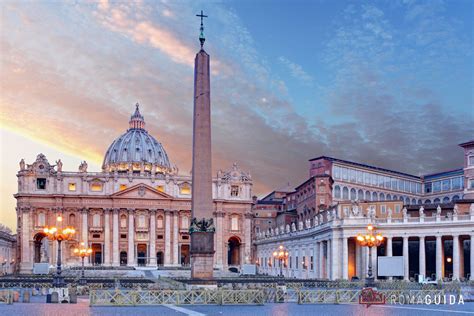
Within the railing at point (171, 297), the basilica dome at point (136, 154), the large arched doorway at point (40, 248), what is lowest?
the large arched doorway at point (40, 248)

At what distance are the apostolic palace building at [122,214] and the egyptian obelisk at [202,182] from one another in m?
81.6

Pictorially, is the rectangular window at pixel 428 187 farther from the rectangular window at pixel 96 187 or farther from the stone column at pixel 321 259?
the rectangular window at pixel 96 187

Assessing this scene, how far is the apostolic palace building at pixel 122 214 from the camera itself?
115938 mm

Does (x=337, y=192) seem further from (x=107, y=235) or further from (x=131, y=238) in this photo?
(x=107, y=235)

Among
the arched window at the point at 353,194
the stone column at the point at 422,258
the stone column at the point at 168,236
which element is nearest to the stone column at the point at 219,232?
the stone column at the point at 168,236

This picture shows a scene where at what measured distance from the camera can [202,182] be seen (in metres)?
34.6

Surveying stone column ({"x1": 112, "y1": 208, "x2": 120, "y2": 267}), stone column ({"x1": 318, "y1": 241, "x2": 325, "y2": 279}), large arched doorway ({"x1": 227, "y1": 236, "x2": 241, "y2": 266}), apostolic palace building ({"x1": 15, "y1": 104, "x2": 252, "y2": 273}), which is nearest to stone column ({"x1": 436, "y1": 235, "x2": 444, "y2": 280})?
stone column ({"x1": 318, "y1": 241, "x2": 325, "y2": 279})

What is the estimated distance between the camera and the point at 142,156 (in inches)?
6265

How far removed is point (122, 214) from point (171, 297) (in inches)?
3531

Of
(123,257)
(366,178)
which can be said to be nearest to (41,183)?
(123,257)

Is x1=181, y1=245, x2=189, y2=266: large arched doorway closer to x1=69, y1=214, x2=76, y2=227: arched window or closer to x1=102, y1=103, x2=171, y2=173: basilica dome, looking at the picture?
x1=69, y1=214, x2=76, y2=227: arched window

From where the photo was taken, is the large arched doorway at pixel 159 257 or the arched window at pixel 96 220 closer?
the arched window at pixel 96 220

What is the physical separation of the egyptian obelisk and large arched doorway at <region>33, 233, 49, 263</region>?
80.5 m

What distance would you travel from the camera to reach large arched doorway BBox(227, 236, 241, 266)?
416ft
